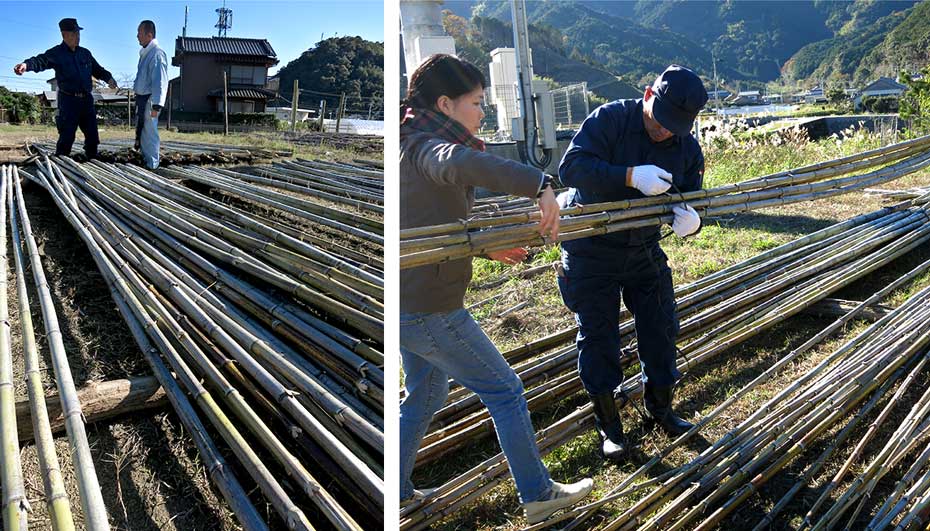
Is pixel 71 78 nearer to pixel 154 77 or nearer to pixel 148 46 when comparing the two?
pixel 148 46

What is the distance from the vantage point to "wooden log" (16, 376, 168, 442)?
1.34 metres

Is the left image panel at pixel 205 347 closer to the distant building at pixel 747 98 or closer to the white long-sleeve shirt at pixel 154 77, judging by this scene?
the distant building at pixel 747 98

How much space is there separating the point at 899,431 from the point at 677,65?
1090 millimetres

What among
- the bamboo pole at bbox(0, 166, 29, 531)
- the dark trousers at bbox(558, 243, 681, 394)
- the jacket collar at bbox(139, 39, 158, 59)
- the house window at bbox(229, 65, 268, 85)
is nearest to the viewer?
the bamboo pole at bbox(0, 166, 29, 531)

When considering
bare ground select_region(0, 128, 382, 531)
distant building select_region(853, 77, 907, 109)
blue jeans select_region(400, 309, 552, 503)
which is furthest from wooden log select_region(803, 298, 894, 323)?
bare ground select_region(0, 128, 382, 531)

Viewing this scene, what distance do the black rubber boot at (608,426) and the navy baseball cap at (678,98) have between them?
0.59 metres

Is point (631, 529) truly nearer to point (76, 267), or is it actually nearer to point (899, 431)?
point (899, 431)

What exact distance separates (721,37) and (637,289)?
0.61 meters

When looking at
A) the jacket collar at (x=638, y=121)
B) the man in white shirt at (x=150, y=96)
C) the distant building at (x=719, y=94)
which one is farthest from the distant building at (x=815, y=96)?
the man in white shirt at (x=150, y=96)

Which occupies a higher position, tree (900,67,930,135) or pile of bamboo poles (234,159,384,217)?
tree (900,67,930,135)

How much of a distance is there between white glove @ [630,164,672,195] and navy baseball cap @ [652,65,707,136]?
3.4 inches

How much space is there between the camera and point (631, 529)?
50.0 inches

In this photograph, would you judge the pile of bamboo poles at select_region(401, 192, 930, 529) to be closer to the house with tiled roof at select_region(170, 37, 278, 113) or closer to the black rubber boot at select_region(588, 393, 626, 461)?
the black rubber boot at select_region(588, 393, 626, 461)

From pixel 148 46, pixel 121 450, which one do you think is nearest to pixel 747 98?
pixel 121 450
